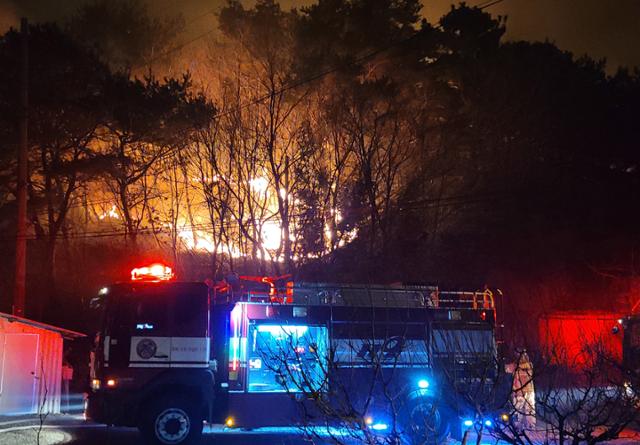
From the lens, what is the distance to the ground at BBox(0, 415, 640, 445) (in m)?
11.2

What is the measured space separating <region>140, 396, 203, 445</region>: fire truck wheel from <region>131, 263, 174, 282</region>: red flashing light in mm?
2027

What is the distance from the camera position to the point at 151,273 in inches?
436

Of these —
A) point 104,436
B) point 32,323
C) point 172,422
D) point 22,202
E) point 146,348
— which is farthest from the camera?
point 22,202

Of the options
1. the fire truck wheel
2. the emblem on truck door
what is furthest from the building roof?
the fire truck wheel

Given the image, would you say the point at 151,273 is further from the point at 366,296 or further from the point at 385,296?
the point at 385,296

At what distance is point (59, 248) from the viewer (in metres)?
29.2

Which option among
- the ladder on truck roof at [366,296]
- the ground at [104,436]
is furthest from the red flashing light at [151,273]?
the ground at [104,436]

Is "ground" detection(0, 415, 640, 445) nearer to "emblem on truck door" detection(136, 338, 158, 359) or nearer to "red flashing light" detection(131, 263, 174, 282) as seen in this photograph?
"emblem on truck door" detection(136, 338, 158, 359)

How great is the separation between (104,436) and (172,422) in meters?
2.58

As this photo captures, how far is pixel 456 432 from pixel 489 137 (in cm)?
1822

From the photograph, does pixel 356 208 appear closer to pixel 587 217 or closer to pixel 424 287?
pixel 587 217

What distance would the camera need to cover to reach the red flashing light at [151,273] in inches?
435

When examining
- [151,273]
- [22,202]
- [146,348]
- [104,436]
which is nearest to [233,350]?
[146,348]

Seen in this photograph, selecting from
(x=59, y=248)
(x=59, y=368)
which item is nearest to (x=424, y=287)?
(x=59, y=368)
